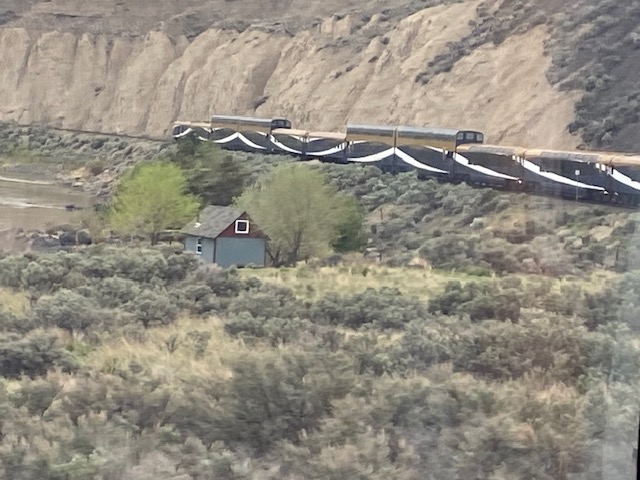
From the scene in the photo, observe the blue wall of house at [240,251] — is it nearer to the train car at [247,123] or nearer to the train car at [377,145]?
the train car at [247,123]

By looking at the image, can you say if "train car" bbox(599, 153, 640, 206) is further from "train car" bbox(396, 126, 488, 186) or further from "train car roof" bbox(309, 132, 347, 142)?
"train car roof" bbox(309, 132, 347, 142)

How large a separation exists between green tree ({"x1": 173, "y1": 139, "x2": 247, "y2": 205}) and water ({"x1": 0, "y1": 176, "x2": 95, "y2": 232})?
46 centimetres

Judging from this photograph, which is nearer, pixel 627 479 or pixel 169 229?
pixel 627 479

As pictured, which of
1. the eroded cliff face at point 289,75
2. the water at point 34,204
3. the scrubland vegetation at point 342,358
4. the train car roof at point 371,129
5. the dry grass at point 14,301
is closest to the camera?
the scrubland vegetation at point 342,358

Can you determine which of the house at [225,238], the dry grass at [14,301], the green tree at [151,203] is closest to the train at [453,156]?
the green tree at [151,203]

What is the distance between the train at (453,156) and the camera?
503 centimetres

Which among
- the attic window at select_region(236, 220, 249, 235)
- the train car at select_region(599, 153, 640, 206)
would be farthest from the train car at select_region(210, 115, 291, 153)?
the train car at select_region(599, 153, 640, 206)

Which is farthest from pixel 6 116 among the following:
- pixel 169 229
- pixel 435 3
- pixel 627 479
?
pixel 627 479

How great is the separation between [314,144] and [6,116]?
4.65ft

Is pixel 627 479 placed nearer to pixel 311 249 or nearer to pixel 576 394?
pixel 576 394

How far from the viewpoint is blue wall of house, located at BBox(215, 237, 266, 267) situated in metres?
4.72

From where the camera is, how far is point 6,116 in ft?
16.0

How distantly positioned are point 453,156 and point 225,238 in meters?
1.18

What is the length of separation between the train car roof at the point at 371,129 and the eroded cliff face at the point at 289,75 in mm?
34
